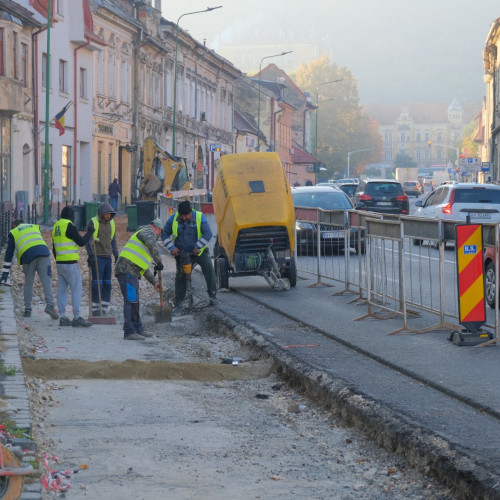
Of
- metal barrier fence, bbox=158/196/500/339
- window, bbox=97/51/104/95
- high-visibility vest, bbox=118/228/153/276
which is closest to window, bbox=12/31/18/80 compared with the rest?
window, bbox=97/51/104/95

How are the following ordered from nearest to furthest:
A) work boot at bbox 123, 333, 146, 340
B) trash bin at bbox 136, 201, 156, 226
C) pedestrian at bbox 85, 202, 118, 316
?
1. work boot at bbox 123, 333, 146, 340
2. pedestrian at bbox 85, 202, 118, 316
3. trash bin at bbox 136, 201, 156, 226

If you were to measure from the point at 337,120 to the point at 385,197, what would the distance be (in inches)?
3496

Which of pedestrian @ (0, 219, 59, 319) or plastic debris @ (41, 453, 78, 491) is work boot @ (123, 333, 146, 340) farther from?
plastic debris @ (41, 453, 78, 491)

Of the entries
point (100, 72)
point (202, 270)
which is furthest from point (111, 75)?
point (202, 270)

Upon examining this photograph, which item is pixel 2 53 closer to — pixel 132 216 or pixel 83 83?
pixel 132 216

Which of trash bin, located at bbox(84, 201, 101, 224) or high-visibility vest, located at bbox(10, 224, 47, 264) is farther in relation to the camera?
trash bin, located at bbox(84, 201, 101, 224)

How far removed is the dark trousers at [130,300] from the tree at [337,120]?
4244 inches

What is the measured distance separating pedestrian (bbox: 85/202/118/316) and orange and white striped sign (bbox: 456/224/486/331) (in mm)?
5494

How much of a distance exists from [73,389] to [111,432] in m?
1.74

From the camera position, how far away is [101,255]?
1503 centimetres

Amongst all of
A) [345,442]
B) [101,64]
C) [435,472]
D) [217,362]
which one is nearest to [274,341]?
[217,362]

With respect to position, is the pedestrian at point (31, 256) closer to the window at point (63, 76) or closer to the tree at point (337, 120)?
the window at point (63, 76)

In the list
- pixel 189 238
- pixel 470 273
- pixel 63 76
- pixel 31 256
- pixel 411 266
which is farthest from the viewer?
pixel 63 76

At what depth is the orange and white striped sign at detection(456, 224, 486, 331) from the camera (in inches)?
431
